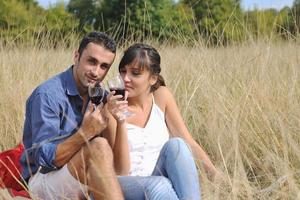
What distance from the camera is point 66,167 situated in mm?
2459

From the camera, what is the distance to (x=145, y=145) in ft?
9.23

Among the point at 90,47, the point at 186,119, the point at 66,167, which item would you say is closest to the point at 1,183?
the point at 66,167

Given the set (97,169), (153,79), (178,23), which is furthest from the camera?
(178,23)

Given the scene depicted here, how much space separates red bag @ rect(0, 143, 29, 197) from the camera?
8.46 feet

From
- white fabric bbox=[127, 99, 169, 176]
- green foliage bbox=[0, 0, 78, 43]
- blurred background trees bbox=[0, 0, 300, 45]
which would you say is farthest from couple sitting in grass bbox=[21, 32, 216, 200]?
green foliage bbox=[0, 0, 78, 43]

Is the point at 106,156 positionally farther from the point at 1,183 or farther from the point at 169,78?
the point at 169,78

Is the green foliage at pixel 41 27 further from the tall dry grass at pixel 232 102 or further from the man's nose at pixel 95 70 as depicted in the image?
the man's nose at pixel 95 70

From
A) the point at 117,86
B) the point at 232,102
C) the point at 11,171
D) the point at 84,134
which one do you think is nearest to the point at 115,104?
the point at 117,86

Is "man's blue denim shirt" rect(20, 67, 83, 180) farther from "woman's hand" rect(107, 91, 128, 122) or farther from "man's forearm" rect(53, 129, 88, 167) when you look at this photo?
"woman's hand" rect(107, 91, 128, 122)

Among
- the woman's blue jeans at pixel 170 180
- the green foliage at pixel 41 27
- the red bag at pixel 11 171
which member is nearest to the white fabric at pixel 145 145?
the woman's blue jeans at pixel 170 180

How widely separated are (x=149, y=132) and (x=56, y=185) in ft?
1.92

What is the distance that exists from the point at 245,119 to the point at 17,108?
1.59 metres

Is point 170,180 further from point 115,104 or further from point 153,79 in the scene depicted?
point 153,79

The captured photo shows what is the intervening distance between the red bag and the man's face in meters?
0.46
